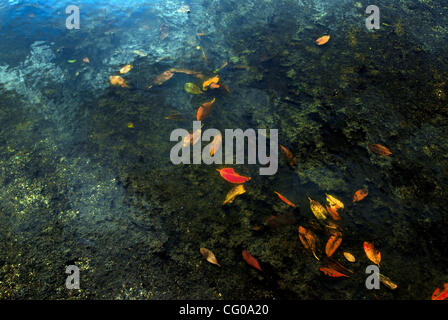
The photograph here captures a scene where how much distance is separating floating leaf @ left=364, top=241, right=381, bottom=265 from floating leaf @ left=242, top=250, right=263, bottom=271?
0.54m

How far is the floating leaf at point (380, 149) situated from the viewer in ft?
5.13

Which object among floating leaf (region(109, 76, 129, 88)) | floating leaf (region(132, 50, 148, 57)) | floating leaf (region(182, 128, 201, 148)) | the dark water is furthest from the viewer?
floating leaf (region(132, 50, 148, 57))

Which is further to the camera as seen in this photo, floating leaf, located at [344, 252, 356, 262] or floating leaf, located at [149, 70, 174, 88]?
floating leaf, located at [149, 70, 174, 88]

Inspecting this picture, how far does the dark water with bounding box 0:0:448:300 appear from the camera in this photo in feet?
3.87

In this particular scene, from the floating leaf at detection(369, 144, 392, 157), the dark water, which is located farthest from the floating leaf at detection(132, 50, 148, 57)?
the floating leaf at detection(369, 144, 392, 157)

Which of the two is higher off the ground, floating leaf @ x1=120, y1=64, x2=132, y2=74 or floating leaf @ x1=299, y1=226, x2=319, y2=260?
floating leaf @ x1=120, y1=64, x2=132, y2=74

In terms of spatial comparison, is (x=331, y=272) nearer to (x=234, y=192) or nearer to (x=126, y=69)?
(x=234, y=192)

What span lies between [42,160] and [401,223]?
2.17 meters

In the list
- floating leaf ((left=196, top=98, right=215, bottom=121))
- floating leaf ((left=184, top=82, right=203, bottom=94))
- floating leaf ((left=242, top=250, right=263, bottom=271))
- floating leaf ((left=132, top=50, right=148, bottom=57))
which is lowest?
floating leaf ((left=242, top=250, right=263, bottom=271))

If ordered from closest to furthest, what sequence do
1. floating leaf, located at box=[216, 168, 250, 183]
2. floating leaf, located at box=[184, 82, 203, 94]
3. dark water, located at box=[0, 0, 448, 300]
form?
dark water, located at box=[0, 0, 448, 300] → floating leaf, located at box=[216, 168, 250, 183] → floating leaf, located at box=[184, 82, 203, 94]

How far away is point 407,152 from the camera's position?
5.11ft

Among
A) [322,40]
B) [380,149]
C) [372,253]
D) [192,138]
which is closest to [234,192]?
[192,138]

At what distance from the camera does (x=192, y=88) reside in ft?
6.88

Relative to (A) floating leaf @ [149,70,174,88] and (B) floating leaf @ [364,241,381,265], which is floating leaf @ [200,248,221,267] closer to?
(B) floating leaf @ [364,241,381,265]
